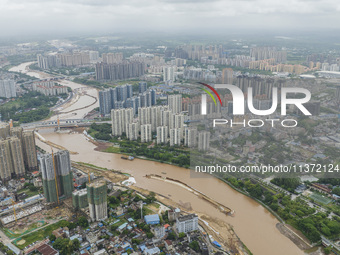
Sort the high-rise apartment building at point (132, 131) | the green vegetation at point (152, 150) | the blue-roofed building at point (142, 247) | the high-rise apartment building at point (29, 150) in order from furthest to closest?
the high-rise apartment building at point (132, 131) → the green vegetation at point (152, 150) → the high-rise apartment building at point (29, 150) → the blue-roofed building at point (142, 247)

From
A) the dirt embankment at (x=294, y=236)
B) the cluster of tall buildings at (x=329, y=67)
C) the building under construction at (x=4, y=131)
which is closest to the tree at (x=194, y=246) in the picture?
the dirt embankment at (x=294, y=236)

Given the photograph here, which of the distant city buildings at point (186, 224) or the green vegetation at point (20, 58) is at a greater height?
the green vegetation at point (20, 58)

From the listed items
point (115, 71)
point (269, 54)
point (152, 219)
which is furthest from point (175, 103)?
point (269, 54)

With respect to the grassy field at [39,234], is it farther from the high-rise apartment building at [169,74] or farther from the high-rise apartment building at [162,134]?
the high-rise apartment building at [169,74]

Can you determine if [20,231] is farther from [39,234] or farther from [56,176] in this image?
[56,176]

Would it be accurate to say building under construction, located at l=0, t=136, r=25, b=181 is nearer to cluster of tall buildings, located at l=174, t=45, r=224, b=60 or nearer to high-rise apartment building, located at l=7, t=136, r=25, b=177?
high-rise apartment building, located at l=7, t=136, r=25, b=177

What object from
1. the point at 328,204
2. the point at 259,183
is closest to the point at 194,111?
the point at 259,183

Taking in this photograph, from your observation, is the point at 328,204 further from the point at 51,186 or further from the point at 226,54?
the point at 226,54
